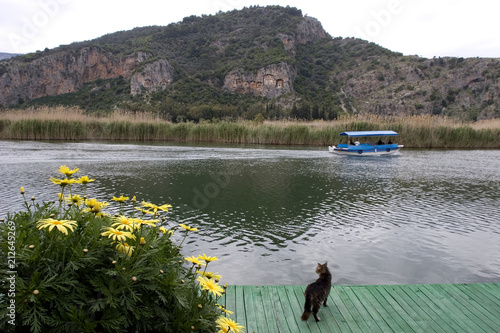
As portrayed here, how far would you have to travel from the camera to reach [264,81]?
281ft

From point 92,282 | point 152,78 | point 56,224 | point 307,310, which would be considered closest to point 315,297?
point 307,310

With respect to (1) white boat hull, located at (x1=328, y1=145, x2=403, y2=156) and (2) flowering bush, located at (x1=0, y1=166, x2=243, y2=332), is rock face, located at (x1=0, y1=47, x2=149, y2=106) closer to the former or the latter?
(1) white boat hull, located at (x1=328, y1=145, x2=403, y2=156)

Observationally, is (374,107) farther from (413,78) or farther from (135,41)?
(135,41)

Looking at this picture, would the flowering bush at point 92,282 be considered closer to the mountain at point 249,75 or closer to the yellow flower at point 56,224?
the yellow flower at point 56,224

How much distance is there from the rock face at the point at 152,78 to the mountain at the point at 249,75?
21 centimetres

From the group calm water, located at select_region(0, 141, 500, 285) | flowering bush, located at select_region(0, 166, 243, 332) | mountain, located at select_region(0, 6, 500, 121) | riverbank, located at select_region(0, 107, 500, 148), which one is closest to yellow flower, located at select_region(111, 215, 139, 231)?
flowering bush, located at select_region(0, 166, 243, 332)

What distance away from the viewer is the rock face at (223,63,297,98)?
275 ft

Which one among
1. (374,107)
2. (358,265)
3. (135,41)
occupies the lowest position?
(358,265)

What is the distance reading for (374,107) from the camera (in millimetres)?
75250

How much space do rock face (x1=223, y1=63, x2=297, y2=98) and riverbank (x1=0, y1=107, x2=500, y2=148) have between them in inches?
2171

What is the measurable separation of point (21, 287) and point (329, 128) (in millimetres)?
27788

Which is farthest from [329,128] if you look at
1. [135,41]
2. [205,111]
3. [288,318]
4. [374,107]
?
[135,41]

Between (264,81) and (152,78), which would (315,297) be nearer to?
(152,78)

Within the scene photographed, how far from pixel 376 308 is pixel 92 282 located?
2.88m
